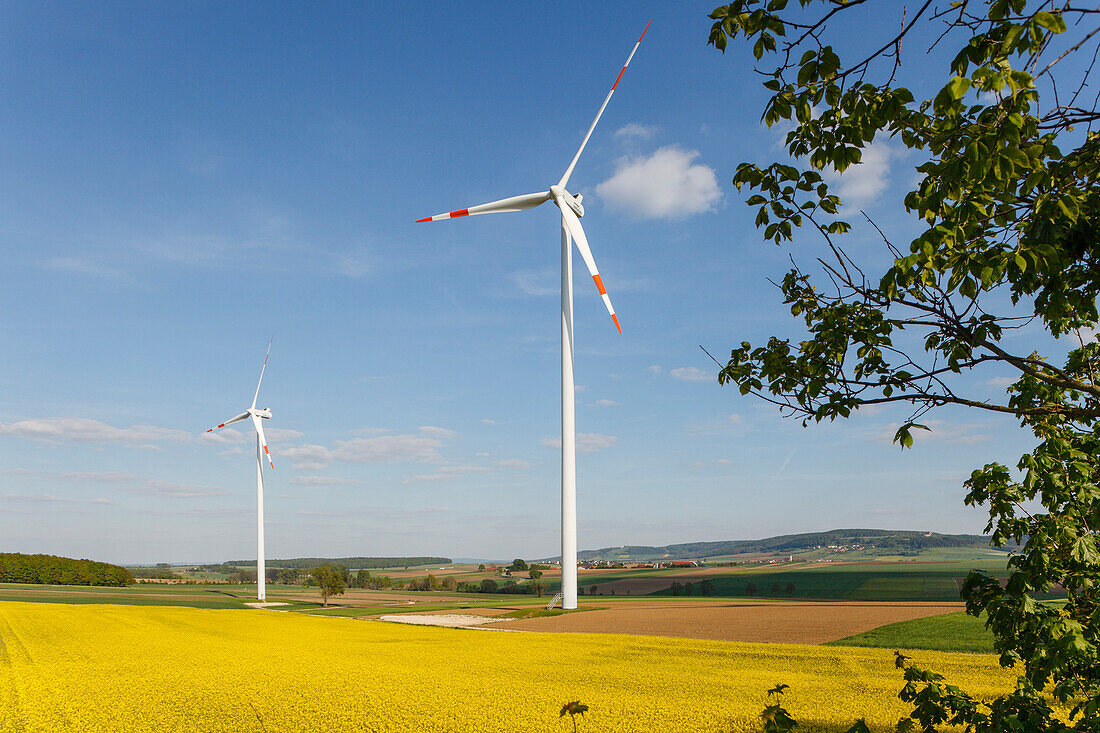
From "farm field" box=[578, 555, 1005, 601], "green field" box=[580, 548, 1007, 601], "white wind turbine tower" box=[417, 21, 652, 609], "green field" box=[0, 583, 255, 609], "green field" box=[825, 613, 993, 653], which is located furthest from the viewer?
"farm field" box=[578, 555, 1005, 601]

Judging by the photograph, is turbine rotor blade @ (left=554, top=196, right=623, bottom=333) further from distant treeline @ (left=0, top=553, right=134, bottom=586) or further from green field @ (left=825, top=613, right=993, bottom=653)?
distant treeline @ (left=0, top=553, right=134, bottom=586)

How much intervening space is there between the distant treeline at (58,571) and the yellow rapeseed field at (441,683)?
111 metres

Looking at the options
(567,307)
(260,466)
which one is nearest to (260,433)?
(260,466)

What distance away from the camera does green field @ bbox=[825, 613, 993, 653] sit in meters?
22.1

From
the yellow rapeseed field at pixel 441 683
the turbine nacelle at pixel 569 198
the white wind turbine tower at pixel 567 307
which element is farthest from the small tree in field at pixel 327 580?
the turbine nacelle at pixel 569 198

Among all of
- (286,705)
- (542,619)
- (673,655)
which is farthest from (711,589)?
(286,705)

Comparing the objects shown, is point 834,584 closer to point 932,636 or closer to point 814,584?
point 814,584

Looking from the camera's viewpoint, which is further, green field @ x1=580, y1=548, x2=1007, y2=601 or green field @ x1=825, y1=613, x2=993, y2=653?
green field @ x1=580, y1=548, x2=1007, y2=601

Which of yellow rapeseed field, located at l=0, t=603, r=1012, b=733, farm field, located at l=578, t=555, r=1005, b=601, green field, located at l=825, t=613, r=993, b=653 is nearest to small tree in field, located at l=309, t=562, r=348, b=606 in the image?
yellow rapeseed field, located at l=0, t=603, r=1012, b=733

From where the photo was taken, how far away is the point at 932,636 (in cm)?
2462

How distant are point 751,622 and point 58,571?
131 meters

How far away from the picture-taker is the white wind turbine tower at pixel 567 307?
39.6m

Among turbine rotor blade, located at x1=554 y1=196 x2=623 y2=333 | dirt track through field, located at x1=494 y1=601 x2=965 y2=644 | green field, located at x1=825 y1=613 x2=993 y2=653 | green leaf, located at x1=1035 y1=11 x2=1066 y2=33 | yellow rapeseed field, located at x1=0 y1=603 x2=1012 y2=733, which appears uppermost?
turbine rotor blade, located at x1=554 y1=196 x2=623 y2=333

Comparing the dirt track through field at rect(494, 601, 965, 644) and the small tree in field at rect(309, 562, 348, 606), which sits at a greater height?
the dirt track through field at rect(494, 601, 965, 644)
